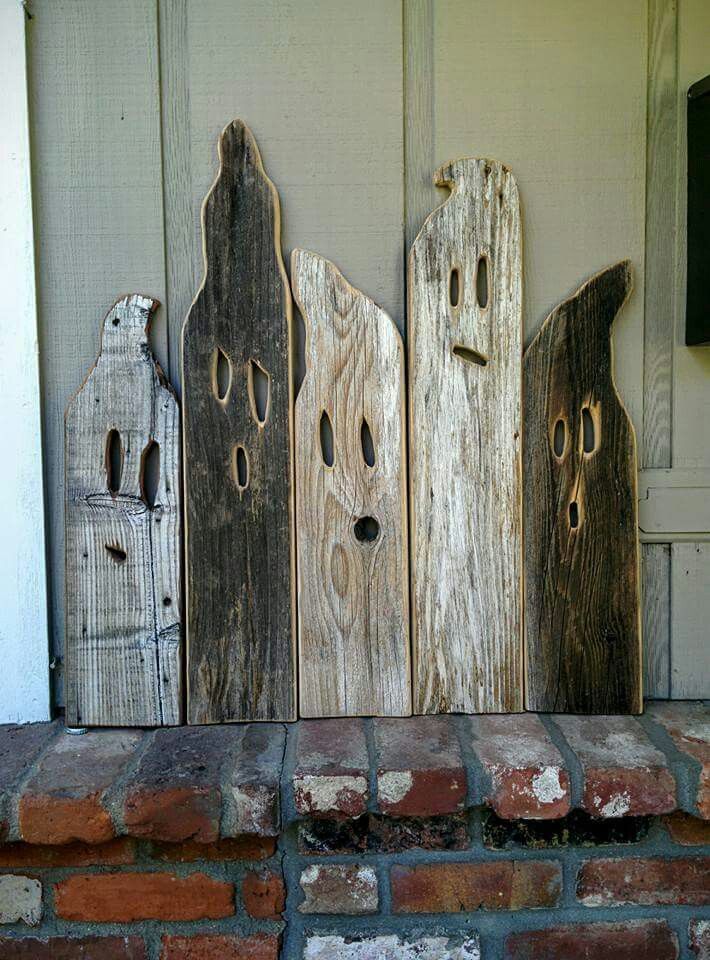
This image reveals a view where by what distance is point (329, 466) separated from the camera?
1.51m

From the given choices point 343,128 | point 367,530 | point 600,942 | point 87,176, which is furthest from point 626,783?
point 87,176

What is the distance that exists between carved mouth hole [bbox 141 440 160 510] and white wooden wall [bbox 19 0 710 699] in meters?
0.16

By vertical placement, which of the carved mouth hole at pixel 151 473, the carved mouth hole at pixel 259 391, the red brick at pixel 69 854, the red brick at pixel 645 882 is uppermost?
the carved mouth hole at pixel 259 391

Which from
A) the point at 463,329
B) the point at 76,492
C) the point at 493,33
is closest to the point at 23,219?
the point at 76,492

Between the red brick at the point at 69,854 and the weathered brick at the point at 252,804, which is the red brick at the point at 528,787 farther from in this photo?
the red brick at the point at 69,854

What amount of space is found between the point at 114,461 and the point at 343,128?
31.8 inches

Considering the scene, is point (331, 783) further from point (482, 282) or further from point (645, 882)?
point (482, 282)

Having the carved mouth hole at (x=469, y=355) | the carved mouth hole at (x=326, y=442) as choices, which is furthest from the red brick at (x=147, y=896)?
the carved mouth hole at (x=469, y=355)

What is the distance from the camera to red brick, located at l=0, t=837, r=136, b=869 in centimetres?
135

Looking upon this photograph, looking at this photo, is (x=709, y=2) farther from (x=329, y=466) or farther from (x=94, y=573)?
(x=94, y=573)

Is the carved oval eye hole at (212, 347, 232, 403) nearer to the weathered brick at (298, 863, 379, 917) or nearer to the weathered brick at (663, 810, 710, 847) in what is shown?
the weathered brick at (298, 863, 379, 917)

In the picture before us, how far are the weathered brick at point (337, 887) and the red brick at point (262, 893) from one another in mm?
46

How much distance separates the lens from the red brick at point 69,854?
4.44ft

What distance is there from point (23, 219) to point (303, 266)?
56 centimetres
